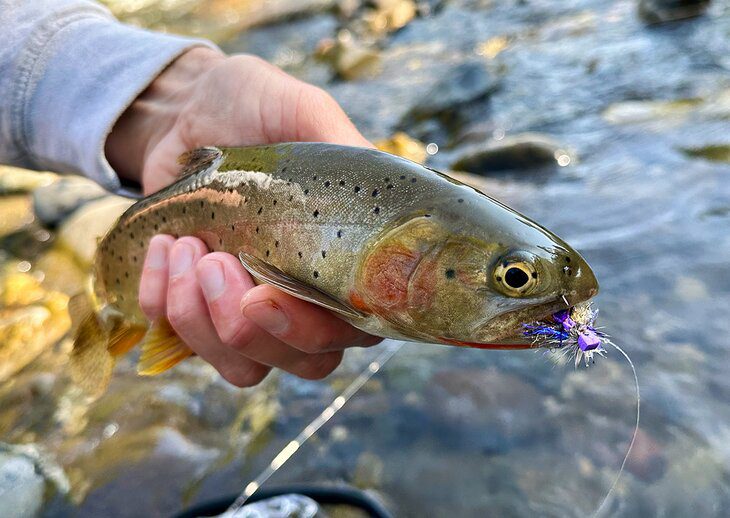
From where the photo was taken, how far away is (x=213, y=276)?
6.87 ft

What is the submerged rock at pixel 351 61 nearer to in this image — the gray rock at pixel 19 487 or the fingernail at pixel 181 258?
the gray rock at pixel 19 487

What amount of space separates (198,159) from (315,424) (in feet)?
6.63

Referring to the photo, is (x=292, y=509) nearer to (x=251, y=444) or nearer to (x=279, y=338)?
(x=251, y=444)

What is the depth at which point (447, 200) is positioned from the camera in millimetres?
1750

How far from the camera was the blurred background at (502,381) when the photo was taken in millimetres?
3264

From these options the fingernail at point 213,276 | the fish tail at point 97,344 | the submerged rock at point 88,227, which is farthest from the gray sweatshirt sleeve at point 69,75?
the submerged rock at point 88,227

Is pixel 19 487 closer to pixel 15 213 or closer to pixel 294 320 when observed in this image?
pixel 294 320

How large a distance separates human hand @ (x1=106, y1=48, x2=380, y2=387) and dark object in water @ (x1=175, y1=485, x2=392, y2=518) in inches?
33.7

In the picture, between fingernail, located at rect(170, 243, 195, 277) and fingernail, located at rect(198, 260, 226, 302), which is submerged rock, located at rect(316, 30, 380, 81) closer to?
fingernail, located at rect(170, 243, 195, 277)

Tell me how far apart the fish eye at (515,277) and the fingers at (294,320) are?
65cm

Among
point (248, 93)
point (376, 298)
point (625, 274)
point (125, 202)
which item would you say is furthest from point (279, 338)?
point (125, 202)

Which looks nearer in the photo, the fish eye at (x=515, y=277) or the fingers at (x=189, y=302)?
the fish eye at (x=515, y=277)

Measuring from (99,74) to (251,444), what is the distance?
87.4 inches

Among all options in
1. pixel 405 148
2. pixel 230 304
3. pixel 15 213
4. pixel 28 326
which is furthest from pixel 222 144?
pixel 15 213
